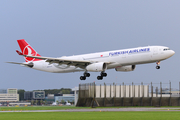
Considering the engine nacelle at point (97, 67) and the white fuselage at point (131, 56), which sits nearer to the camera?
the white fuselage at point (131, 56)

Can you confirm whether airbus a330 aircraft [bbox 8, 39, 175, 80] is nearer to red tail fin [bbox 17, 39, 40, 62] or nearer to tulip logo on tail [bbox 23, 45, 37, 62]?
tulip logo on tail [bbox 23, 45, 37, 62]

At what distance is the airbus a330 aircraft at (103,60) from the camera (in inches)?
2178

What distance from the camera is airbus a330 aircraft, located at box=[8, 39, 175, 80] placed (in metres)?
55.3

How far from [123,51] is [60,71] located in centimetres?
1552

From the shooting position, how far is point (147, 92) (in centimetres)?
Answer: 8369

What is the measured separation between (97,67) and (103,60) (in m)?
1.90

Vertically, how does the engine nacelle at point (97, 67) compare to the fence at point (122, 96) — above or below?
above

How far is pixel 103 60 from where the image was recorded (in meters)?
60.6

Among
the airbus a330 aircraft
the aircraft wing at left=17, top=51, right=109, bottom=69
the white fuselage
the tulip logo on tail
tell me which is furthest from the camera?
the tulip logo on tail

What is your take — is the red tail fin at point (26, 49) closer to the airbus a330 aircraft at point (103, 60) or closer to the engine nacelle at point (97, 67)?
the airbus a330 aircraft at point (103, 60)

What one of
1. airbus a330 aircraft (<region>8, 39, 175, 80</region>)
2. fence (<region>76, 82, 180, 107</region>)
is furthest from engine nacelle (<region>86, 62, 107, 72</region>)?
fence (<region>76, 82, 180, 107</region>)

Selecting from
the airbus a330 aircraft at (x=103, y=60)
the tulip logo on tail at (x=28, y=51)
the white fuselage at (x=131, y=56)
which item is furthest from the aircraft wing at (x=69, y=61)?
the tulip logo on tail at (x=28, y=51)

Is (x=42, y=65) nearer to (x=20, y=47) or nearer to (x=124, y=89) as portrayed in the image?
(x=20, y=47)

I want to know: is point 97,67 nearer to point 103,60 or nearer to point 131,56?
point 103,60
